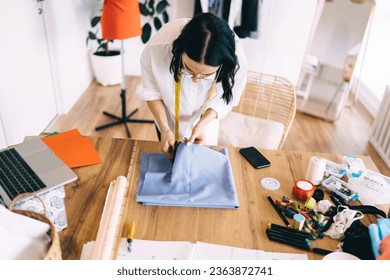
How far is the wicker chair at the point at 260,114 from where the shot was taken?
2193 mm

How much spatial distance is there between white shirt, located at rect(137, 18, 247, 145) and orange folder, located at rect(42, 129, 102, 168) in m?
0.33

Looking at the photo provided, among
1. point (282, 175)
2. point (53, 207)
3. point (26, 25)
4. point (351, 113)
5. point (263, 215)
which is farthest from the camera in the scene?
point (351, 113)

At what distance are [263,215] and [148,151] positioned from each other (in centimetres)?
55

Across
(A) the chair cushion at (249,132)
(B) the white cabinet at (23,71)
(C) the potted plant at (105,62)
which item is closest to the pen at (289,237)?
(A) the chair cushion at (249,132)

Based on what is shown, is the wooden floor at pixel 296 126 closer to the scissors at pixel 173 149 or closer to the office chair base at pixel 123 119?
the office chair base at pixel 123 119

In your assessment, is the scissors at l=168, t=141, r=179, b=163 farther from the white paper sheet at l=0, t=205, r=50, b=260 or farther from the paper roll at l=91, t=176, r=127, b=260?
the white paper sheet at l=0, t=205, r=50, b=260

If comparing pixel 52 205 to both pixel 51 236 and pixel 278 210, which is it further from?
pixel 278 210

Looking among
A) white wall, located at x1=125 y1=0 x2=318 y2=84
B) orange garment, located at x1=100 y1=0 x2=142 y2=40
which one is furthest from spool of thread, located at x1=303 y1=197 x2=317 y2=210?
white wall, located at x1=125 y1=0 x2=318 y2=84

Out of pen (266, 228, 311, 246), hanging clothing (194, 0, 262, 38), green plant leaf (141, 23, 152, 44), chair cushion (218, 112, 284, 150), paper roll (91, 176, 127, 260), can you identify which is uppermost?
hanging clothing (194, 0, 262, 38)

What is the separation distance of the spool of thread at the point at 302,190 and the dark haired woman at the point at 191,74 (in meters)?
0.43

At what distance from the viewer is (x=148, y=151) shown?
150 cm

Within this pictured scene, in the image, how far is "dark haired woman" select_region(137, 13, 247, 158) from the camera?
4.01 ft
